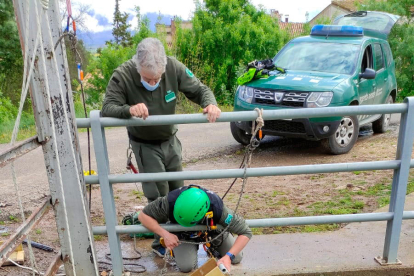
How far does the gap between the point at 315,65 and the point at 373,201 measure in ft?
10.7

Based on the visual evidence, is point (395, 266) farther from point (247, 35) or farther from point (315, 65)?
point (247, 35)

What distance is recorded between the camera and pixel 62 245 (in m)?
3.05

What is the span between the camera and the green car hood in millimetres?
6727

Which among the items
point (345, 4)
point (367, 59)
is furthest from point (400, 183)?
point (345, 4)

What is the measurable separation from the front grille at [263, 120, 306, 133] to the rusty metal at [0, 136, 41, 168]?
14.9 ft

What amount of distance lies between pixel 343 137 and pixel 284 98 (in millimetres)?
1220

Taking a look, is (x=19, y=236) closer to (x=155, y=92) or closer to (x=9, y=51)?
(x=155, y=92)

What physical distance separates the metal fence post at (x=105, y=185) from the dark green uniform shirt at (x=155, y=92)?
265 millimetres

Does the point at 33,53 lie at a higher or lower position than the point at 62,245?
higher

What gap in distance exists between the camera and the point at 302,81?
22.6ft

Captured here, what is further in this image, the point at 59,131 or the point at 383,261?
the point at 383,261

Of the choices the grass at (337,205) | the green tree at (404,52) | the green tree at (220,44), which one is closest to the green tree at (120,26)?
the green tree at (220,44)

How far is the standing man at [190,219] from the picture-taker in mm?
3033

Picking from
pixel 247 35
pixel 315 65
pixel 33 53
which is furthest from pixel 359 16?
pixel 33 53
